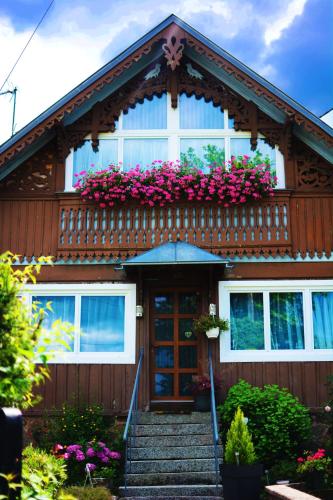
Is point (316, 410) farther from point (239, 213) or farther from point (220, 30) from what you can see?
point (220, 30)

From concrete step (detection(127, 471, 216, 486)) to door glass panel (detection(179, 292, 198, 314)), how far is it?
11.2 feet

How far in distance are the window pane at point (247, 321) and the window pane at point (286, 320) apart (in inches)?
8.5

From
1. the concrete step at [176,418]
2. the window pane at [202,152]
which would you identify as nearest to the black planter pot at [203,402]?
the concrete step at [176,418]

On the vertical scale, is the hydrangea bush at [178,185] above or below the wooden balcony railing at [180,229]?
above

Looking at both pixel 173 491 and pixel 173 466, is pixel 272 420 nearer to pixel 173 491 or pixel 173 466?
pixel 173 466

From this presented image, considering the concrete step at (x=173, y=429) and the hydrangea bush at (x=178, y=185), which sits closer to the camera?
the concrete step at (x=173, y=429)

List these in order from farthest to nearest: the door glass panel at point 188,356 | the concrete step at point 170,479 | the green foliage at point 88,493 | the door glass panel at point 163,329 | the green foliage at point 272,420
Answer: the door glass panel at point 163,329 → the door glass panel at point 188,356 → the green foliage at point 272,420 → the concrete step at point 170,479 → the green foliage at point 88,493

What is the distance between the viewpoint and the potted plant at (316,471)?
346 inches

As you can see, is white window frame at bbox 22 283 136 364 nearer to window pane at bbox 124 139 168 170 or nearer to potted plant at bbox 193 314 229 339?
potted plant at bbox 193 314 229 339

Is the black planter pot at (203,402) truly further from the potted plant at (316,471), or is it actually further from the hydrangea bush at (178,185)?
the hydrangea bush at (178,185)

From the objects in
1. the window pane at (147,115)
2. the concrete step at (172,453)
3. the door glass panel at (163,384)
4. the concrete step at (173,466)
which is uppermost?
the window pane at (147,115)

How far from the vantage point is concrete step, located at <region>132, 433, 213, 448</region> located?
10.0m

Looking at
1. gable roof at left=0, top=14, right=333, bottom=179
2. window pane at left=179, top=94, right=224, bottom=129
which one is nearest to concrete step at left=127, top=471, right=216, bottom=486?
gable roof at left=0, top=14, right=333, bottom=179

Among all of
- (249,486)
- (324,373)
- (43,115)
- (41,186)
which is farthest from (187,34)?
(249,486)
